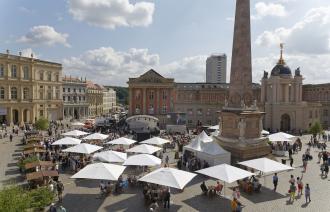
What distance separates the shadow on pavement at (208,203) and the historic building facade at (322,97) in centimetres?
5030

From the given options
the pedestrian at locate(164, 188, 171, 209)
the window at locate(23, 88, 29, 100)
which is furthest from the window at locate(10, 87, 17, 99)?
the pedestrian at locate(164, 188, 171, 209)

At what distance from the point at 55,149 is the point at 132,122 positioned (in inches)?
680

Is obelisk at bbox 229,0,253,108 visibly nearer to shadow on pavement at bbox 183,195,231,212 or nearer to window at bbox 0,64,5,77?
shadow on pavement at bbox 183,195,231,212

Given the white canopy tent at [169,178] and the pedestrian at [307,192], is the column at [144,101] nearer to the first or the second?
the white canopy tent at [169,178]

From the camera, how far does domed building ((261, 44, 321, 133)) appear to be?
50000mm

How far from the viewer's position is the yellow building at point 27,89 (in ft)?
175

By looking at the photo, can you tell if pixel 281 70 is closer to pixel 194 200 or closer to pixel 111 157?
pixel 111 157

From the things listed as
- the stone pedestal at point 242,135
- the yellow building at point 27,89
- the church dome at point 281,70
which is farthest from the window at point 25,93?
the church dome at point 281,70

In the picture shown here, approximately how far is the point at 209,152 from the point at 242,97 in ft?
21.3

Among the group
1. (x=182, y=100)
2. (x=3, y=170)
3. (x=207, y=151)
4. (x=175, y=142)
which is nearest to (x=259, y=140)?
(x=207, y=151)

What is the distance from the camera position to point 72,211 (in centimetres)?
1486

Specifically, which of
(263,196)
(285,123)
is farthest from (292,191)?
(285,123)

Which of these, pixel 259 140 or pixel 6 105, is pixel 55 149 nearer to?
pixel 259 140

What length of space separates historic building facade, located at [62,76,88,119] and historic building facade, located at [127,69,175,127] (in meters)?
21.8
